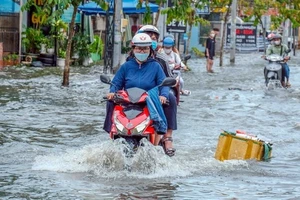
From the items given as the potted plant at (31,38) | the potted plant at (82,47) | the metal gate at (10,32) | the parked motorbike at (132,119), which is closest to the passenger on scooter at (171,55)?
the parked motorbike at (132,119)

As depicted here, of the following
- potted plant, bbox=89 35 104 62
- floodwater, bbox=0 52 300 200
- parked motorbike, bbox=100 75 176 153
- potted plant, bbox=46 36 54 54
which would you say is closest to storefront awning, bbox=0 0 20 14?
potted plant, bbox=46 36 54 54

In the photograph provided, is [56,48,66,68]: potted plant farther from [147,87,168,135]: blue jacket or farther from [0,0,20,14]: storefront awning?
[147,87,168,135]: blue jacket

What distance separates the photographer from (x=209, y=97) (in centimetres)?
2186

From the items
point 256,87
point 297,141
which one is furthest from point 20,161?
point 256,87

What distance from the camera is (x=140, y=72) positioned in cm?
1060

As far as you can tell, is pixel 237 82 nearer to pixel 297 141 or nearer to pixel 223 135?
pixel 297 141

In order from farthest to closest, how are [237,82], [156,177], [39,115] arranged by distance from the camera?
[237,82], [39,115], [156,177]

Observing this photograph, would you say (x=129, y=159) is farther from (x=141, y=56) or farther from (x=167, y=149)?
(x=141, y=56)

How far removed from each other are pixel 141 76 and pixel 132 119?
32.2 inches

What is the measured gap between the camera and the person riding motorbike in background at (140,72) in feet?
34.3

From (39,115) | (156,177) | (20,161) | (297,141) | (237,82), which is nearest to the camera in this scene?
(156,177)

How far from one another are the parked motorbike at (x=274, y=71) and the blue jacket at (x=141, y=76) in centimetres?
1420

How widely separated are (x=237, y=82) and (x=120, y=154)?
19313 millimetres

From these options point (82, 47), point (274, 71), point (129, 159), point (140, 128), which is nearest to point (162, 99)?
point (140, 128)
